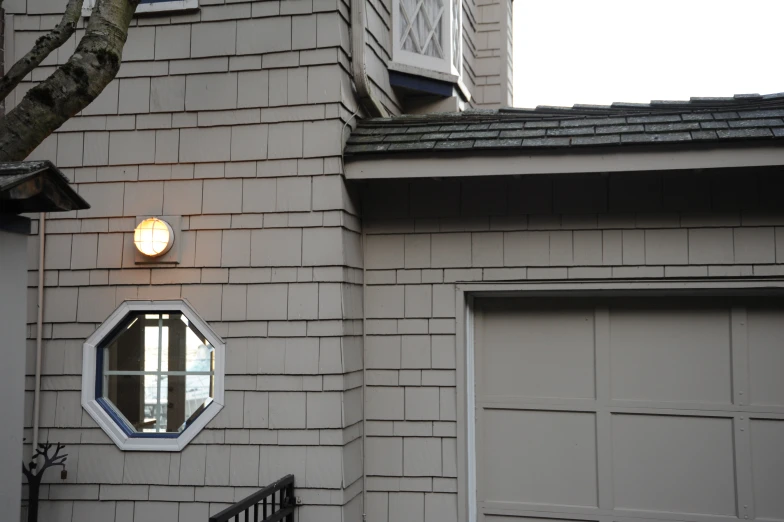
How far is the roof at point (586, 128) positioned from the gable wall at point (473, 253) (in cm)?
34

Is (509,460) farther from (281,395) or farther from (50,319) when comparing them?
(50,319)

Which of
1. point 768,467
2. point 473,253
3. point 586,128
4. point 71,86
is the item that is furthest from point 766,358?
point 71,86

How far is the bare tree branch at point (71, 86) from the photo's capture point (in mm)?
4133

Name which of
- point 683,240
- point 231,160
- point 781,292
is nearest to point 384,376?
point 231,160

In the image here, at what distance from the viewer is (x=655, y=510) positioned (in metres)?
4.98

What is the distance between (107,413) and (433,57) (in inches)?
143

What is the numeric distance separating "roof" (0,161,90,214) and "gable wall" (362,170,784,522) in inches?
84.1

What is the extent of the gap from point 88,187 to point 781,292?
4403 millimetres

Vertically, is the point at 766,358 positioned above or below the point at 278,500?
above

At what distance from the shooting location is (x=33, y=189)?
3.42 metres

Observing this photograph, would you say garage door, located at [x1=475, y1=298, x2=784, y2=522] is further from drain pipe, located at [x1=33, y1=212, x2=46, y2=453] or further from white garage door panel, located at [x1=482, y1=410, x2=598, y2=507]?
drain pipe, located at [x1=33, y1=212, x2=46, y2=453]

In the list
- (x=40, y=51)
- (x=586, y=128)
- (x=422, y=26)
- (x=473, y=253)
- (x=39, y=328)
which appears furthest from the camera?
(x=422, y=26)

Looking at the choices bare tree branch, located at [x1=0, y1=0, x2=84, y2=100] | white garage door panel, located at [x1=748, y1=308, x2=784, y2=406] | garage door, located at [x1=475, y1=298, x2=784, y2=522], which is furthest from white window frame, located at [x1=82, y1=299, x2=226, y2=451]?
white garage door panel, located at [x1=748, y1=308, x2=784, y2=406]

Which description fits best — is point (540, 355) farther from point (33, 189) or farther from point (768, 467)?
point (33, 189)
